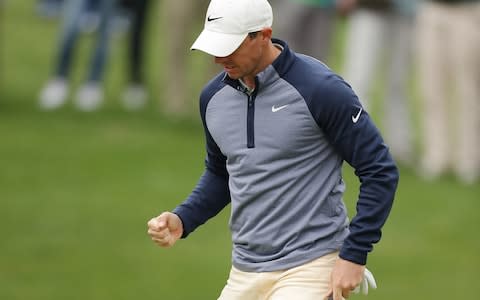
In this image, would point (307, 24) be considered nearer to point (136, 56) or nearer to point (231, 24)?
point (136, 56)

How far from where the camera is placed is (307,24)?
14.0 meters

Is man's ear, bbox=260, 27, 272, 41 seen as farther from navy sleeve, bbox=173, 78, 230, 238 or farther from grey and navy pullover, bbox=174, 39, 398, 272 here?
navy sleeve, bbox=173, 78, 230, 238

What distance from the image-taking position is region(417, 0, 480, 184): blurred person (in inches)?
496

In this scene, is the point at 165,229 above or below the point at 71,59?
above

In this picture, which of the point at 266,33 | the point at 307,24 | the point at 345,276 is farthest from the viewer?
the point at 307,24

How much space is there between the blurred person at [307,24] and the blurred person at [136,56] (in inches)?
65.2

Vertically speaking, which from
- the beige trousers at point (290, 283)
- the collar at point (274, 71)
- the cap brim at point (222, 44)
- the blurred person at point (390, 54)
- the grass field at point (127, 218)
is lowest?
the grass field at point (127, 218)

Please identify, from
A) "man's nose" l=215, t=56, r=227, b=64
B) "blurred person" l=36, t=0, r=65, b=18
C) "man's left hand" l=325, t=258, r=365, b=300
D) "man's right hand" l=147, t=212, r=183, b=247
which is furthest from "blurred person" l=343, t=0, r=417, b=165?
"blurred person" l=36, t=0, r=65, b=18

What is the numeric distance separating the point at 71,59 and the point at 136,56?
0.69 m

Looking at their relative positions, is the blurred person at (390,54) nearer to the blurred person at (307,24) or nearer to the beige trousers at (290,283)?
the blurred person at (307,24)

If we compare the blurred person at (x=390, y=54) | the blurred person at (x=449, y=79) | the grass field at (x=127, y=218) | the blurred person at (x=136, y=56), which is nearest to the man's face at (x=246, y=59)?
the grass field at (x=127, y=218)

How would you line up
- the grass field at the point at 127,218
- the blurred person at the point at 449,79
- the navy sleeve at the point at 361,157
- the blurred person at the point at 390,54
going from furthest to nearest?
the blurred person at the point at 390,54, the blurred person at the point at 449,79, the grass field at the point at 127,218, the navy sleeve at the point at 361,157

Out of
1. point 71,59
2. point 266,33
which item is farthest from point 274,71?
point 71,59

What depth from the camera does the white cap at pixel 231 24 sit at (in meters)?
5.54
